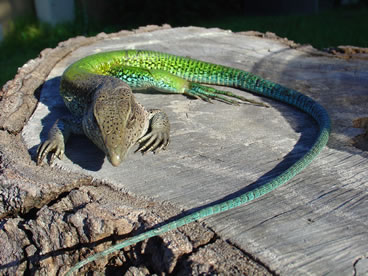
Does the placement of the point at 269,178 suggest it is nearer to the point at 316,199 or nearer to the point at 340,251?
the point at 316,199

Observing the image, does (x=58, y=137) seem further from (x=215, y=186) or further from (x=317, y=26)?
(x=317, y=26)

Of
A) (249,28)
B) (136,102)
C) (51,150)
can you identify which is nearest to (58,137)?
(51,150)

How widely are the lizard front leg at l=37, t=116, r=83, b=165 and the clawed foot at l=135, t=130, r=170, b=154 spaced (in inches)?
16.4

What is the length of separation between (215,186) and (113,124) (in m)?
0.64

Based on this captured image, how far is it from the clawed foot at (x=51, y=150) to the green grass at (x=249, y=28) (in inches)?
191

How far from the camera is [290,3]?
10953 millimetres

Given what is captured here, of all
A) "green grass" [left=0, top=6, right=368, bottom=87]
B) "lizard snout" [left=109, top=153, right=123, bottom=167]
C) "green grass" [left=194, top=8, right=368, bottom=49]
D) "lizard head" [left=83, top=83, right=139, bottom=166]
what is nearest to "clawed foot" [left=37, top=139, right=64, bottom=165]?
"lizard head" [left=83, top=83, right=139, bottom=166]

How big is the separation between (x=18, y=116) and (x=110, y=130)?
34.6 inches

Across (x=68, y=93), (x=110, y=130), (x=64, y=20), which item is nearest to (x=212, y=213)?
(x=110, y=130)

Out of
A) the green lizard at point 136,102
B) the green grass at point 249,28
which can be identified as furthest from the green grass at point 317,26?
the green lizard at point 136,102

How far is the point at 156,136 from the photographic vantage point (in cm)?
251

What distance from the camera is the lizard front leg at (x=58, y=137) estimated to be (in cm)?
241

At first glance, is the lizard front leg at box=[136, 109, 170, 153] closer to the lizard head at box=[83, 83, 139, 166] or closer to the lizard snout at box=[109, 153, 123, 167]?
the lizard head at box=[83, 83, 139, 166]

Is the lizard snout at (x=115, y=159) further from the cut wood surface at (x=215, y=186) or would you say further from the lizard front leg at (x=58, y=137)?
the lizard front leg at (x=58, y=137)
